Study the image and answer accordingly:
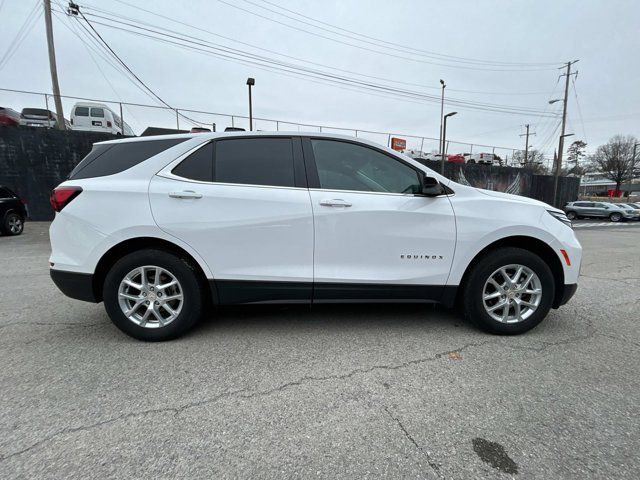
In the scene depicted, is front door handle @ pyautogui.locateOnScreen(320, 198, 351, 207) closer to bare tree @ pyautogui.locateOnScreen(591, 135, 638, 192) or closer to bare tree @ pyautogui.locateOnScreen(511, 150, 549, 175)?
bare tree @ pyautogui.locateOnScreen(511, 150, 549, 175)

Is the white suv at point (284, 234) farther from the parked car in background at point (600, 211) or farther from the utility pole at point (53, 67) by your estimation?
the parked car in background at point (600, 211)

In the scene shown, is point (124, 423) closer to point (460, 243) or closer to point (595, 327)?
point (460, 243)

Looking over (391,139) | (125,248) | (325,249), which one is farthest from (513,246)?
(391,139)

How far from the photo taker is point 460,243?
10.3ft

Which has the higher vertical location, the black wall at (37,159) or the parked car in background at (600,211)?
the black wall at (37,159)

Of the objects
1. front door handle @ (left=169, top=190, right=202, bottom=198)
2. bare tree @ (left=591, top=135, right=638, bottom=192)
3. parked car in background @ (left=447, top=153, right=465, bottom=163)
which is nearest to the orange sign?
parked car in background @ (left=447, top=153, right=465, bottom=163)

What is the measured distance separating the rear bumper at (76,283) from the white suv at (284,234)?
1cm

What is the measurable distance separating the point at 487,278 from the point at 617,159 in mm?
74492

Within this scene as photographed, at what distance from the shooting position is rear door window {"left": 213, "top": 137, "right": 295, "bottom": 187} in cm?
308

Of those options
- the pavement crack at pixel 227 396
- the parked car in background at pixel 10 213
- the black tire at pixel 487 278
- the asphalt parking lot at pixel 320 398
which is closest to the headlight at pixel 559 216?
the black tire at pixel 487 278

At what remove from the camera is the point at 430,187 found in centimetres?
307

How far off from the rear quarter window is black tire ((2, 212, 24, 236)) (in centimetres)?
988

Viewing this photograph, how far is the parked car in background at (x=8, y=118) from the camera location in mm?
14016

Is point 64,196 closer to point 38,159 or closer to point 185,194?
point 185,194
